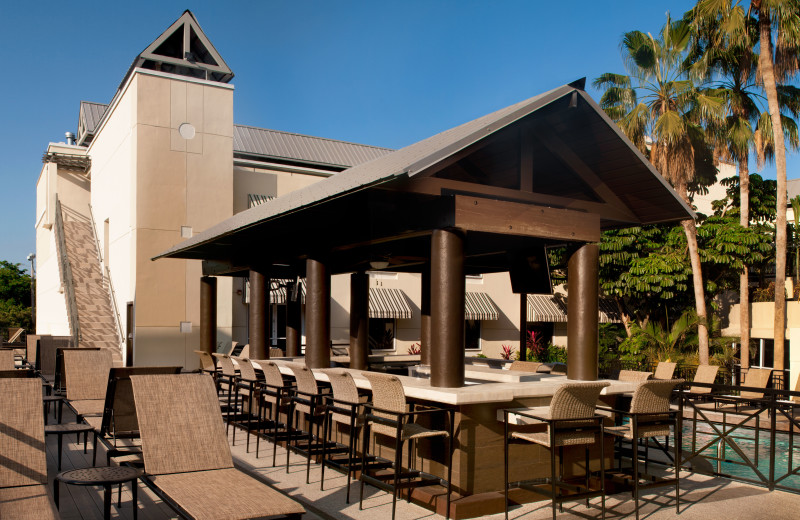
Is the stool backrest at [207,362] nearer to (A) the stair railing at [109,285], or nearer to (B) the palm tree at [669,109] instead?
(A) the stair railing at [109,285]

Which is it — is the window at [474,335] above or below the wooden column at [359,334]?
below

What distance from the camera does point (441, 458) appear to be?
22.1 feet

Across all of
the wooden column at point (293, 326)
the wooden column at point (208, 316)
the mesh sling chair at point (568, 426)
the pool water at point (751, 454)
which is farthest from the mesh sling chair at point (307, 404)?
the wooden column at point (208, 316)

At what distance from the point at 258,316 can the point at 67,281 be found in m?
13.2

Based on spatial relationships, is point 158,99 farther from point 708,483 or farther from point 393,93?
point 708,483

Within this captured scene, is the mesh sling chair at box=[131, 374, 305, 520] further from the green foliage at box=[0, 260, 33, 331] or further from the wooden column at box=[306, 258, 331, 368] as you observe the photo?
the green foliage at box=[0, 260, 33, 331]

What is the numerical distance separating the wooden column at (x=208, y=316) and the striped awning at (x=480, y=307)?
12721 millimetres

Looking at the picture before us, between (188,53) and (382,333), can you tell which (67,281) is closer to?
(188,53)

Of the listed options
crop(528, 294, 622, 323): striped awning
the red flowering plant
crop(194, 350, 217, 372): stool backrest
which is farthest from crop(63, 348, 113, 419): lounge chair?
the red flowering plant

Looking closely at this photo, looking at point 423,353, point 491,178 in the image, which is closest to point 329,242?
point 491,178

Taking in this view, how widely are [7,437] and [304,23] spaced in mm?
18467

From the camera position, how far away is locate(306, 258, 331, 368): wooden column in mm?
9945

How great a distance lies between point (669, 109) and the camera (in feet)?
70.4

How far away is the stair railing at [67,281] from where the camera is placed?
20391mm
